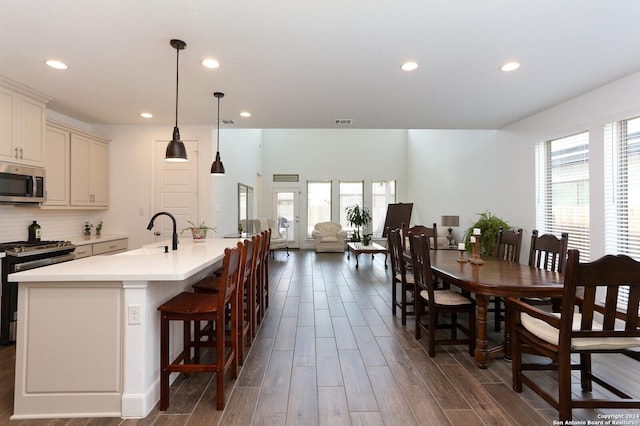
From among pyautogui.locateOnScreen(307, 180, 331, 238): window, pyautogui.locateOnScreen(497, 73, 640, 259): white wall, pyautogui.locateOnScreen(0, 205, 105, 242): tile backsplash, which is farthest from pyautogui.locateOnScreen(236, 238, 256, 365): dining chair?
pyautogui.locateOnScreen(307, 180, 331, 238): window

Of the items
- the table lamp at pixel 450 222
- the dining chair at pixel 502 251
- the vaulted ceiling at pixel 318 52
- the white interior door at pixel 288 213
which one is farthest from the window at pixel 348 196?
the dining chair at pixel 502 251

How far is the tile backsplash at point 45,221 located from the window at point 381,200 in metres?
7.53

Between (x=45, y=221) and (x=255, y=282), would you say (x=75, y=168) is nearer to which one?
(x=45, y=221)

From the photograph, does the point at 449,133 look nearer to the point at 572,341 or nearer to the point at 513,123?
the point at 513,123

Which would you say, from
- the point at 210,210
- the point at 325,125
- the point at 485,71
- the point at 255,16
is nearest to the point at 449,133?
the point at 325,125

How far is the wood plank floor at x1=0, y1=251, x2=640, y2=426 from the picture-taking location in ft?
6.21

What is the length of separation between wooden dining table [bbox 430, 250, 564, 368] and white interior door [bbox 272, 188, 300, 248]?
7449 mm

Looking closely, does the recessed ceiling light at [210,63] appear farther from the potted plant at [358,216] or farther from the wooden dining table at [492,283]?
the potted plant at [358,216]

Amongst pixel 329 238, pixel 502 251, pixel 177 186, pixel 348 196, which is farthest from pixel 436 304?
pixel 348 196

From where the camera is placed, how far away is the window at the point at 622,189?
10.7ft

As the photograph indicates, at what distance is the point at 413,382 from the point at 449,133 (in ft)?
20.9

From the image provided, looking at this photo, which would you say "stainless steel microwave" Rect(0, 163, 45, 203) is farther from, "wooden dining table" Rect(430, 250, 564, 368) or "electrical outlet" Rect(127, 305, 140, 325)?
"wooden dining table" Rect(430, 250, 564, 368)

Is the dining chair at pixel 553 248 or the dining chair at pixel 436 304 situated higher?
the dining chair at pixel 553 248

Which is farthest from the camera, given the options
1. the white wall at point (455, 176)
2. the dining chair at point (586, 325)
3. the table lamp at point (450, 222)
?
the table lamp at point (450, 222)
